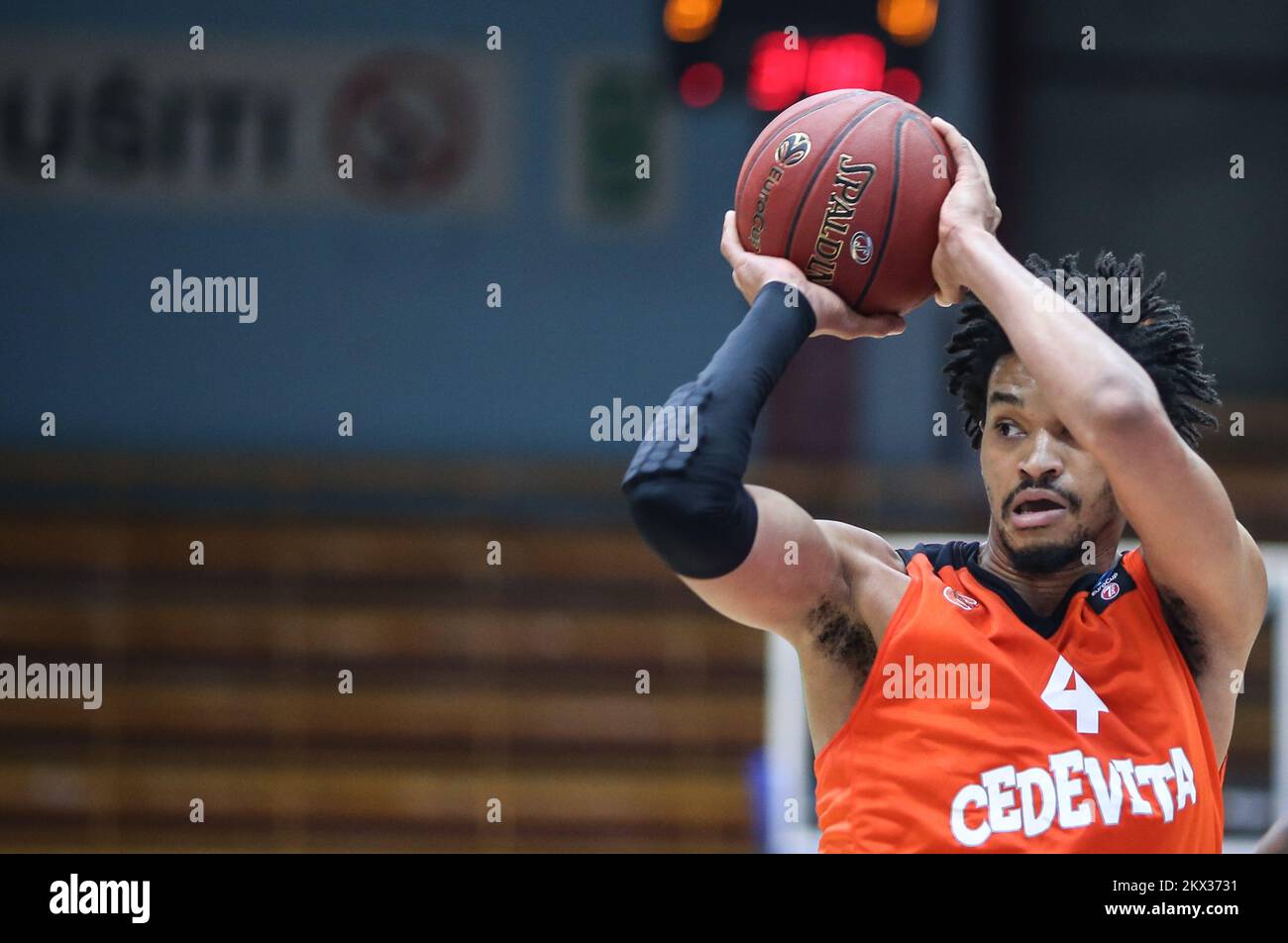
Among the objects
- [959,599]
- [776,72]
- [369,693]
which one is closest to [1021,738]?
[959,599]

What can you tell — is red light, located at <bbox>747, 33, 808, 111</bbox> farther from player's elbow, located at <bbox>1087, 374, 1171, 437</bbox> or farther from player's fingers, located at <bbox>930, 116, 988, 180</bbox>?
player's elbow, located at <bbox>1087, 374, 1171, 437</bbox>

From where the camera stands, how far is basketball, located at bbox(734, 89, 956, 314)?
81.2 inches

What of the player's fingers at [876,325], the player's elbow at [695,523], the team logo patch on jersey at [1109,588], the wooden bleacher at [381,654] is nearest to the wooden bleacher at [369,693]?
the wooden bleacher at [381,654]

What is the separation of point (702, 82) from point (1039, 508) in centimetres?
354

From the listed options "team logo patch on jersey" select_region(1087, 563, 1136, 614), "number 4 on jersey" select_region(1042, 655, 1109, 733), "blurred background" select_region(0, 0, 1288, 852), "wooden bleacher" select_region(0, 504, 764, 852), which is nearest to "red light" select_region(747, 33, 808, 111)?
"blurred background" select_region(0, 0, 1288, 852)

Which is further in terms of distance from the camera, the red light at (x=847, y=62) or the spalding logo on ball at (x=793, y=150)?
the red light at (x=847, y=62)

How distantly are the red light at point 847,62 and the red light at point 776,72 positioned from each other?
0.16ft

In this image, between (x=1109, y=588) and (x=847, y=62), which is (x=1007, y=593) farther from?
(x=847, y=62)

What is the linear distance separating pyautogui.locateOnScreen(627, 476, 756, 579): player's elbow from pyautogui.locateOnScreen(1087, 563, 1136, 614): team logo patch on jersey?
1.73 ft

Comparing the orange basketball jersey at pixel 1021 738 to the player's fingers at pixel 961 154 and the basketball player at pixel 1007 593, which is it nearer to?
the basketball player at pixel 1007 593

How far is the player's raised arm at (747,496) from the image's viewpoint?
1.81 meters

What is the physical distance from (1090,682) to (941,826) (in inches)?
11.1

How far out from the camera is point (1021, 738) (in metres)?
1.95
